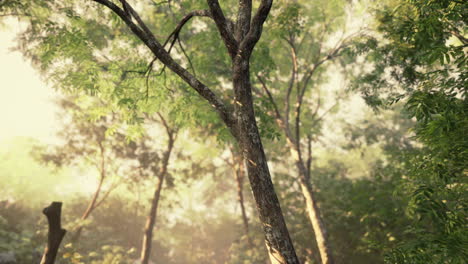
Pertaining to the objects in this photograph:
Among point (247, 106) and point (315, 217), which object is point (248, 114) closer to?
point (247, 106)

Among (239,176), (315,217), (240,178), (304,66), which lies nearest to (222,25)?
(315,217)

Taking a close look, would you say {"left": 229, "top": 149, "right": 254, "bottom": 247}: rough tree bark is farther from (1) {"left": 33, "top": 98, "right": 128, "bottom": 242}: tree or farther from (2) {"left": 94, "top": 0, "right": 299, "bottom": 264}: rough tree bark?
(2) {"left": 94, "top": 0, "right": 299, "bottom": 264}: rough tree bark

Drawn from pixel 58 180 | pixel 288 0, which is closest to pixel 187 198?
pixel 58 180

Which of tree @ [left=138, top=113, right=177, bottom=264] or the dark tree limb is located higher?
tree @ [left=138, top=113, right=177, bottom=264]

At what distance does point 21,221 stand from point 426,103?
23.7 metres

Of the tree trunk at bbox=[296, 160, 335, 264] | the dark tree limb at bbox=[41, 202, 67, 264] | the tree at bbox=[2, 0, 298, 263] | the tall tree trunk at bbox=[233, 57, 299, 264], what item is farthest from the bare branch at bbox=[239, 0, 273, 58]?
the tree trunk at bbox=[296, 160, 335, 264]

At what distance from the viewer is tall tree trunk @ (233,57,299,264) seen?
369 centimetres

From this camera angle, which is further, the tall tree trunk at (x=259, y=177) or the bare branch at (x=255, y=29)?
the bare branch at (x=255, y=29)

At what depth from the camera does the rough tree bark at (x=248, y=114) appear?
373 centimetres

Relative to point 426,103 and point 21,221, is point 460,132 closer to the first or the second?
point 426,103

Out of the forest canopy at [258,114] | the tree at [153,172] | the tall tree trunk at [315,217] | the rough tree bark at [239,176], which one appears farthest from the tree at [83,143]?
the tall tree trunk at [315,217]

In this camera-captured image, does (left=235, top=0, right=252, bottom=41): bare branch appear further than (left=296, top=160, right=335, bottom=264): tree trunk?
No

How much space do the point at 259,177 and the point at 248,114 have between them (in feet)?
3.48

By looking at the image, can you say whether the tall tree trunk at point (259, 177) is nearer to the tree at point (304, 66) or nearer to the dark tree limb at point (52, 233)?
the tree at point (304, 66)
